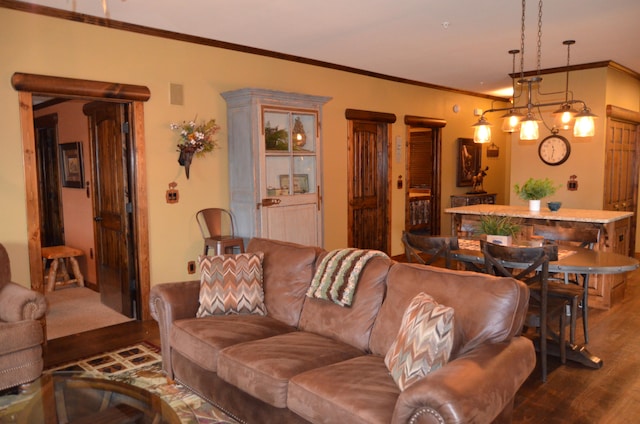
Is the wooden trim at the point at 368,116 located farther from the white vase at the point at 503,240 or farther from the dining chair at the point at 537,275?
the dining chair at the point at 537,275

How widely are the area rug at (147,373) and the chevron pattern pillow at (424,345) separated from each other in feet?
3.76

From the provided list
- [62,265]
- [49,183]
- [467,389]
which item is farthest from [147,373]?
[49,183]

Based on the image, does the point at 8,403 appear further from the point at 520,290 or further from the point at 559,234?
the point at 559,234

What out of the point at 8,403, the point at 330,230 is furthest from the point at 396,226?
the point at 8,403

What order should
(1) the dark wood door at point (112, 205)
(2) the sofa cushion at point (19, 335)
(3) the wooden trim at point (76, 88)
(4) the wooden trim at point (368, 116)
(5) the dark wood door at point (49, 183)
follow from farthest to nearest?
(5) the dark wood door at point (49, 183), (4) the wooden trim at point (368, 116), (1) the dark wood door at point (112, 205), (3) the wooden trim at point (76, 88), (2) the sofa cushion at point (19, 335)

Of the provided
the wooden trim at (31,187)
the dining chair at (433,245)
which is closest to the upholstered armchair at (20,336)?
the wooden trim at (31,187)

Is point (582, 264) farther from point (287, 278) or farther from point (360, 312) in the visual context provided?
point (287, 278)

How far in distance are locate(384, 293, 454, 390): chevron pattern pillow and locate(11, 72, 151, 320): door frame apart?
3088 mm

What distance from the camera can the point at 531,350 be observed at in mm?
2270

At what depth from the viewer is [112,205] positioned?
4824 millimetres

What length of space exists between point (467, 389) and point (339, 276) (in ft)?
3.93

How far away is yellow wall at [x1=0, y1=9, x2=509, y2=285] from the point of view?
151 inches

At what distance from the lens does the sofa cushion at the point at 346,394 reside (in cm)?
201

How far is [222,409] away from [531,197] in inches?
148
